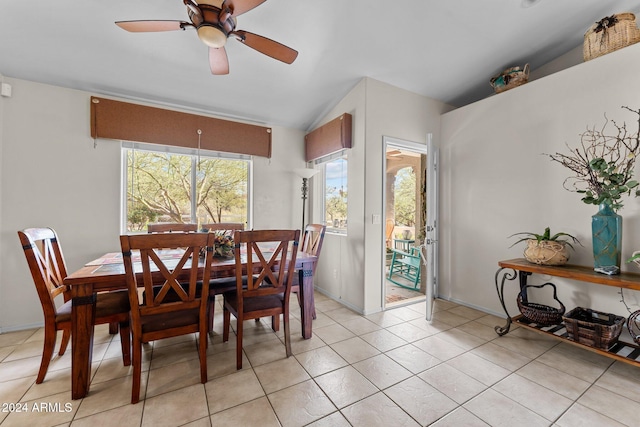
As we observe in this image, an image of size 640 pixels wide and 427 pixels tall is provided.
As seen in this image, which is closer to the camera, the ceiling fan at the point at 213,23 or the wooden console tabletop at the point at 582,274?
the ceiling fan at the point at 213,23

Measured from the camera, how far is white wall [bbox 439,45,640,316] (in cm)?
225

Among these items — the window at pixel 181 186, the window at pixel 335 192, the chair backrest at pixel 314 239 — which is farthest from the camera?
the window at pixel 335 192

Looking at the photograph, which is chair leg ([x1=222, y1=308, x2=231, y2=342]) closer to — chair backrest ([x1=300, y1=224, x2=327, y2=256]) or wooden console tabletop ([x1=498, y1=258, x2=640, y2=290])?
chair backrest ([x1=300, y1=224, x2=327, y2=256])

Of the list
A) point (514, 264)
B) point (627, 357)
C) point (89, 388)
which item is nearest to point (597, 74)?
point (514, 264)

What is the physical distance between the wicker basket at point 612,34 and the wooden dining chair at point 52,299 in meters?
4.55

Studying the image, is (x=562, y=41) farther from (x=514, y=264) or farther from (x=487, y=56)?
(x=514, y=264)

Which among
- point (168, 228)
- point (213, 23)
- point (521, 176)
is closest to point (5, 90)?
point (168, 228)

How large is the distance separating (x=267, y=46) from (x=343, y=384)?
2.53m

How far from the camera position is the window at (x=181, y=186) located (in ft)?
10.4

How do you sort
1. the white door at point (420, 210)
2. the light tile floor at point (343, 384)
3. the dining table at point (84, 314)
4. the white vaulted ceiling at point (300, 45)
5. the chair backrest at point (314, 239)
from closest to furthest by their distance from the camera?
the light tile floor at point (343, 384) → the dining table at point (84, 314) → the white vaulted ceiling at point (300, 45) → the chair backrest at point (314, 239) → the white door at point (420, 210)

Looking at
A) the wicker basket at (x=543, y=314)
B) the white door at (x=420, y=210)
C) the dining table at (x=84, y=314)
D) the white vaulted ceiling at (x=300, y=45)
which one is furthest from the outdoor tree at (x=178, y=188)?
the wicker basket at (x=543, y=314)

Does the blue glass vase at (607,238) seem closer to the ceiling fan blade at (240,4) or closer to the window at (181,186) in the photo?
the ceiling fan blade at (240,4)

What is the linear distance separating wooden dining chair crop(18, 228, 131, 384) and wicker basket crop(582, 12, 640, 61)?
4.55 m

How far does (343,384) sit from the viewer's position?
181cm
